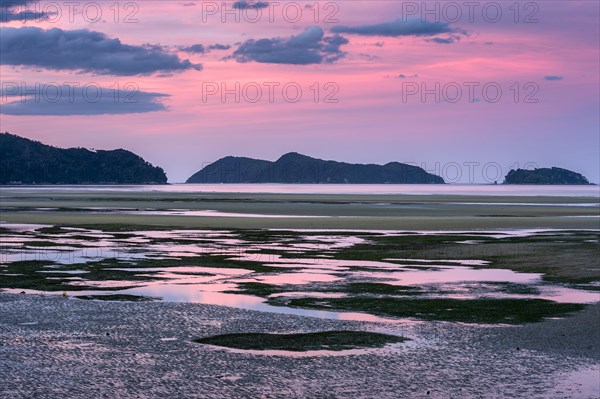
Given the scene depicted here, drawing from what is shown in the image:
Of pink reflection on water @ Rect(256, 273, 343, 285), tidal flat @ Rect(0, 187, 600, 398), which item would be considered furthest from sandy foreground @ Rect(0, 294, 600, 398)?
pink reflection on water @ Rect(256, 273, 343, 285)

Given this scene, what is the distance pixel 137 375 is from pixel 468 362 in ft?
19.9

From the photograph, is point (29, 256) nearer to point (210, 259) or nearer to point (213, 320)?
point (210, 259)

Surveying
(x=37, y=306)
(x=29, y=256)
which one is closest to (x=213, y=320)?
(x=37, y=306)

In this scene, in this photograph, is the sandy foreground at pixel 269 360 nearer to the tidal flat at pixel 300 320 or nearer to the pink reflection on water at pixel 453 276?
the tidal flat at pixel 300 320

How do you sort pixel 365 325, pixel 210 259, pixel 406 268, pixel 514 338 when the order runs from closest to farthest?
pixel 514 338 → pixel 365 325 → pixel 406 268 → pixel 210 259

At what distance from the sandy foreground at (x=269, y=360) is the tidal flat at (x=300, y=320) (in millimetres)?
40

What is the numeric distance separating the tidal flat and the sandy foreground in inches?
1.6

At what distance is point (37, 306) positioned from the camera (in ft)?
71.6

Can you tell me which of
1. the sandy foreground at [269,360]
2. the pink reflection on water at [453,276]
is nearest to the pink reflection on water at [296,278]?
the pink reflection on water at [453,276]

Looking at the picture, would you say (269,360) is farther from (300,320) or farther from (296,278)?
(296,278)

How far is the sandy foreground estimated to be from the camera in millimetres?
13469

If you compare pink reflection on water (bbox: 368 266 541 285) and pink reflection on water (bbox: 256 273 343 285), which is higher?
pink reflection on water (bbox: 256 273 343 285)

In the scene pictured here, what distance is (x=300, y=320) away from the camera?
65.0 feet

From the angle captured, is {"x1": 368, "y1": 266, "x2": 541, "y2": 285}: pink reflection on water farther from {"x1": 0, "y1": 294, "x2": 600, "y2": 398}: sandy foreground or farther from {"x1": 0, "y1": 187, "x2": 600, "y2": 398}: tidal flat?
{"x1": 0, "y1": 294, "x2": 600, "y2": 398}: sandy foreground
